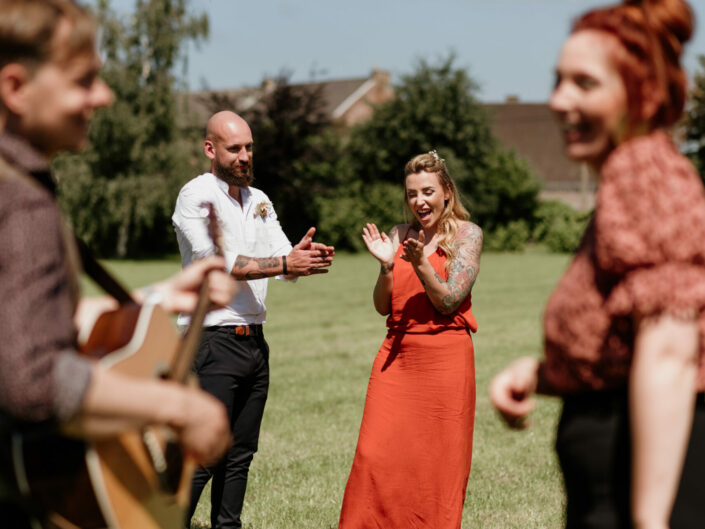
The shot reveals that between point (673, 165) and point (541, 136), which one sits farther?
point (541, 136)

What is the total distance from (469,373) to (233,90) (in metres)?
42.2

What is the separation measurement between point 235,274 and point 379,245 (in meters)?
0.88

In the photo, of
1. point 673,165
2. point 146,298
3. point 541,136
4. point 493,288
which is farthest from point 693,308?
point 541,136

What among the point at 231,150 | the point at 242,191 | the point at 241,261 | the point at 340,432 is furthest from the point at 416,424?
the point at 340,432

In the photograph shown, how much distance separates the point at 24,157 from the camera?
178 cm

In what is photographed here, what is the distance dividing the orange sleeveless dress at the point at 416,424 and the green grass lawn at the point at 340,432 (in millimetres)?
679

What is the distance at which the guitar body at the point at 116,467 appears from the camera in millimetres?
1786

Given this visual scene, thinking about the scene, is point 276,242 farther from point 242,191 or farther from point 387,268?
point 387,268

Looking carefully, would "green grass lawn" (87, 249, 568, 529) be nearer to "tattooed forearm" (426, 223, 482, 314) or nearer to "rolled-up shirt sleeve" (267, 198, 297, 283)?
"tattooed forearm" (426, 223, 482, 314)

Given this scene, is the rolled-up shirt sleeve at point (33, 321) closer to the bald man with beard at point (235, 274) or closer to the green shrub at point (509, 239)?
the bald man with beard at point (235, 274)

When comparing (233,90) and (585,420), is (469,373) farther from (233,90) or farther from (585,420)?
(233,90)

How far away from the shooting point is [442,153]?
44750 millimetres

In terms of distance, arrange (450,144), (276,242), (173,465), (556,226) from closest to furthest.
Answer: (173,465), (276,242), (556,226), (450,144)

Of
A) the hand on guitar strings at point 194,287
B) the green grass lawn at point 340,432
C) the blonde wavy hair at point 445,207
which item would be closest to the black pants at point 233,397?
the green grass lawn at point 340,432
